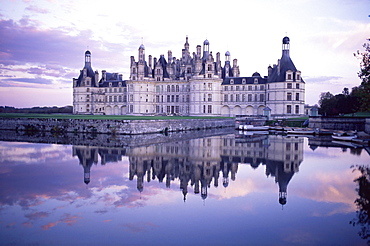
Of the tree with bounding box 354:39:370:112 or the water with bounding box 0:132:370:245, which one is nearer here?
the water with bounding box 0:132:370:245

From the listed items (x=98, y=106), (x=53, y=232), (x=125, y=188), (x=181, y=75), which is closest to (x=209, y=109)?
(x=181, y=75)

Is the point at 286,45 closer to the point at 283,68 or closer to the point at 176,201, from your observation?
the point at 283,68

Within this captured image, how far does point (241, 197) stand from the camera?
8594 mm

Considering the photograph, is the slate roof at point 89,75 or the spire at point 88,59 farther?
the spire at point 88,59

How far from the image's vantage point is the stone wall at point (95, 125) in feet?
88.3

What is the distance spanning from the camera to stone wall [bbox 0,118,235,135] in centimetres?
2691

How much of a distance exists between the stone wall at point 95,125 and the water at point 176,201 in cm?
1234

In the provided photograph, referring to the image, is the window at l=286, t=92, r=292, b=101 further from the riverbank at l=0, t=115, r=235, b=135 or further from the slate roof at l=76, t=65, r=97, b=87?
the slate roof at l=76, t=65, r=97, b=87

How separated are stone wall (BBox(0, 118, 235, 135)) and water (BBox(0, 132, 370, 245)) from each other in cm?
1234

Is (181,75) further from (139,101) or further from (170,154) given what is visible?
(170,154)

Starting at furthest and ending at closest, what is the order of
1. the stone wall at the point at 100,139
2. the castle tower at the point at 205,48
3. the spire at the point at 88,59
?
the spire at the point at 88,59 < the castle tower at the point at 205,48 < the stone wall at the point at 100,139

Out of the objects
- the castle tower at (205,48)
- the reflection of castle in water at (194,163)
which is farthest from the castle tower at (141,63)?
the reflection of castle in water at (194,163)

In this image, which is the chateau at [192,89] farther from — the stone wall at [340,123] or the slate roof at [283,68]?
the stone wall at [340,123]

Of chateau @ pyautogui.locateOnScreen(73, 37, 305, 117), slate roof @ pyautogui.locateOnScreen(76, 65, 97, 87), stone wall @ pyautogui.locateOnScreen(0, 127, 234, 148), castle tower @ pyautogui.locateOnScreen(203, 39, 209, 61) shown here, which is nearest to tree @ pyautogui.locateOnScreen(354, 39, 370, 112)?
stone wall @ pyautogui.locateOnScreen(0, 127, 234, 148)
